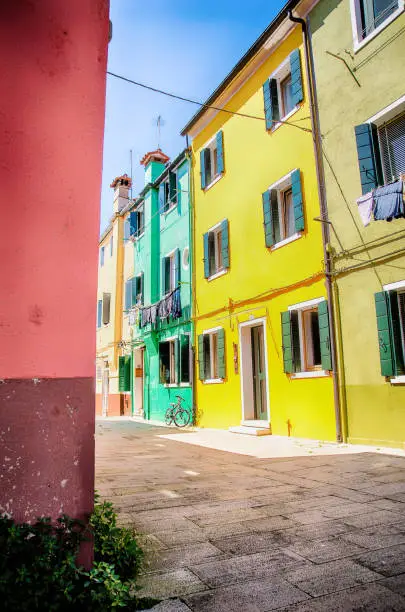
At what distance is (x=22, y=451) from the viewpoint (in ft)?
7.06

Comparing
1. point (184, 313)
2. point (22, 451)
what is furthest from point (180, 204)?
point (22, 451)

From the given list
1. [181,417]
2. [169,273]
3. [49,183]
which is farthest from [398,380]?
[169,273]

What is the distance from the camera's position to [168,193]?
1644cm

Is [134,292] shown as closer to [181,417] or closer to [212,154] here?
[181,417]

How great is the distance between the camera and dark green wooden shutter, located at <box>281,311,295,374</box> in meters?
9.18

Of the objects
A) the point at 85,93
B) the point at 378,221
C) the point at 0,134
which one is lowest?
the point at 0,134

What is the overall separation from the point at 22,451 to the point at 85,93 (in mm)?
2115

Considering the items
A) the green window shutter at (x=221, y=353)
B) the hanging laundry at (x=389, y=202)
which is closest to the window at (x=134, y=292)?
the green window shutter at (x=221, y=353)

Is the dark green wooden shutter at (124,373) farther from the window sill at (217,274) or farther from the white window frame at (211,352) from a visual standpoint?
the window sill at (217,274)

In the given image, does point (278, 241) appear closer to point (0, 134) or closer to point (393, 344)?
point (393, 344)

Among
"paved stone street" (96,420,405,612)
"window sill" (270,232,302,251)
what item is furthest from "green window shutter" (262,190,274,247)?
"paved stone street" (96,420,405,612)

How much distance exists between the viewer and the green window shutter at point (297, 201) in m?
9.17

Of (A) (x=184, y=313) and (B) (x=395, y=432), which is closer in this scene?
(B) (x=395, y=432)

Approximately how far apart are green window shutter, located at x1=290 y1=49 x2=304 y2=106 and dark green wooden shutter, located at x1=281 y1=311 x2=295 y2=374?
4.74 m
